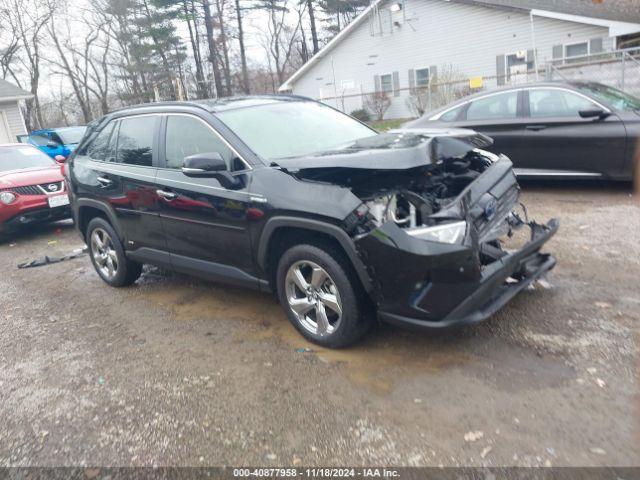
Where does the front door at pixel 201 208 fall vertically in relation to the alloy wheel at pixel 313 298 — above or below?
above

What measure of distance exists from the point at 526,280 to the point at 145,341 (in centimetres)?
295

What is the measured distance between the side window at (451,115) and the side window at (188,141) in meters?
4.91

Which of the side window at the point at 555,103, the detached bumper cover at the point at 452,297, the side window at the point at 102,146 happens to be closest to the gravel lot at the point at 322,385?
the detached bumper cover at the point at 452,297

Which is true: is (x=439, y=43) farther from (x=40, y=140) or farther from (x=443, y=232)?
(x=443, y=232)

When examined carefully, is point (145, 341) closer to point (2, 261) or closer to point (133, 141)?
point (133, 141)

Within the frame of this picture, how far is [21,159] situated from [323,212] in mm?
8257

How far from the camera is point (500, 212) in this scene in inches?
154

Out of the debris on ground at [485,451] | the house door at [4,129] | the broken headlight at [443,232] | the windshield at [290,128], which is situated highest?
the house door at [4,129]

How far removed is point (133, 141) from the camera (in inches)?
204

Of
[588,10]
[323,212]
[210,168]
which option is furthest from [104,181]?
[588,10]

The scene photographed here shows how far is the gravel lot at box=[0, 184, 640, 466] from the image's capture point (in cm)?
282

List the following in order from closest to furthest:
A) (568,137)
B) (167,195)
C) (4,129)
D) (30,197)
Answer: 1. (167,195)
2. (568,137)
3. (30,197)
4. (4,129)

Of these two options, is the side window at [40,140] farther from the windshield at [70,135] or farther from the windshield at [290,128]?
the windshield at [290,128]

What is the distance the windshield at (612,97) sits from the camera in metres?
7.18
